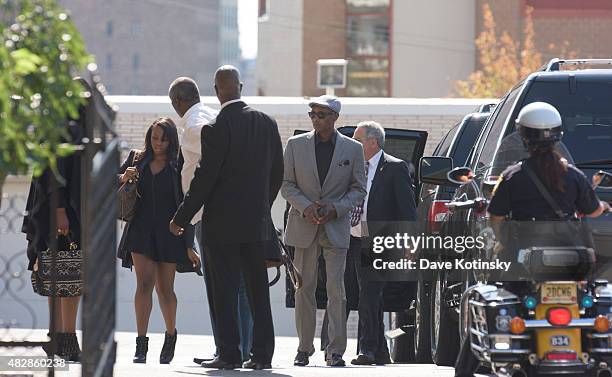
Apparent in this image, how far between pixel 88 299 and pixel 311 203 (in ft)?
17.3

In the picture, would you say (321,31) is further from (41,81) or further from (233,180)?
(41,81)

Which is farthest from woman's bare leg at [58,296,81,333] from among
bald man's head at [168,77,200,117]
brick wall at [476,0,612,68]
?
brick wall at [476,0,612,68]

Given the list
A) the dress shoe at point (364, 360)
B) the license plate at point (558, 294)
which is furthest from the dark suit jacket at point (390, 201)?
the license plate at point (558, 294)

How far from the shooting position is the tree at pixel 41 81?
595 centimetres

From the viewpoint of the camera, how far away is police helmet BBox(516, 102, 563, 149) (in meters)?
8.22

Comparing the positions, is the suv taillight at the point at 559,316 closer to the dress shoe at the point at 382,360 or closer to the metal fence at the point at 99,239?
the metal fence at the point at 99,239

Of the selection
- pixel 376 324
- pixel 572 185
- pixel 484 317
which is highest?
pixel 572 185

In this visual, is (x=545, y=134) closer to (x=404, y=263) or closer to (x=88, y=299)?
(x=88, y=299)

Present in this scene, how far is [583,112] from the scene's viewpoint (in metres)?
10.1

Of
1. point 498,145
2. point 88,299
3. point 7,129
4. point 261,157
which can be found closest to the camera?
point 7,129

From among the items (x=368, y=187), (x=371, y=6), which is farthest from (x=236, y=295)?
(x=371, y=6)

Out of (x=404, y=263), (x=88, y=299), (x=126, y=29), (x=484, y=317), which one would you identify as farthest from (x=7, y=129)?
(x=126, y=29)

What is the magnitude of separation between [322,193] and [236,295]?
148 cm

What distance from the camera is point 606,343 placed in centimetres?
798
